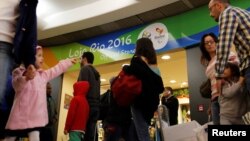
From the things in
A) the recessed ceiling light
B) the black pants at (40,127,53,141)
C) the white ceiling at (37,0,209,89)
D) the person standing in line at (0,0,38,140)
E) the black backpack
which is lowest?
the black pants at (40,127,53,141)

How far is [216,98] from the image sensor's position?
2.43 metres

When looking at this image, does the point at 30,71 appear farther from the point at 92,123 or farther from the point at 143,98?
the point at 92,123

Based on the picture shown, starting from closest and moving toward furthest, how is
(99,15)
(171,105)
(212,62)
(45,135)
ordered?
(212,62)
(45,135)
(171,105)
(99,15)

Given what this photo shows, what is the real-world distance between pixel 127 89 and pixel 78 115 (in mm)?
938

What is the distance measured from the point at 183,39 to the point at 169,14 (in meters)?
0.65

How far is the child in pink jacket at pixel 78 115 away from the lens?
8.95 feet

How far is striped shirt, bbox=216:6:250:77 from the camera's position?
1932 mm

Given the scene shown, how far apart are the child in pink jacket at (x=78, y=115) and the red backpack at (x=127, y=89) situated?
810 millimetres

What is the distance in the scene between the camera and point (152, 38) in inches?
213

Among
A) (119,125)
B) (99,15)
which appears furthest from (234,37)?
(99,15)

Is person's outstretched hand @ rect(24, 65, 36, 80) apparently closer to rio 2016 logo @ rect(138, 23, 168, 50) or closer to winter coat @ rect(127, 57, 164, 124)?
winter coat @ rect(127, 57, 164, 124)

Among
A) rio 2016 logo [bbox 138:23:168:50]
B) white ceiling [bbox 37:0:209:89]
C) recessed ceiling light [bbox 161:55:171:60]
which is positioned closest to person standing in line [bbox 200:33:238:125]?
white ceiling [bbox 37:0:209:89]

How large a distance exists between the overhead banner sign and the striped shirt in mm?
2603

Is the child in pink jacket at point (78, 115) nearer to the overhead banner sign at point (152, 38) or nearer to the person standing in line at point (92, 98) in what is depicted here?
the person standing in line at point (92, 98)
